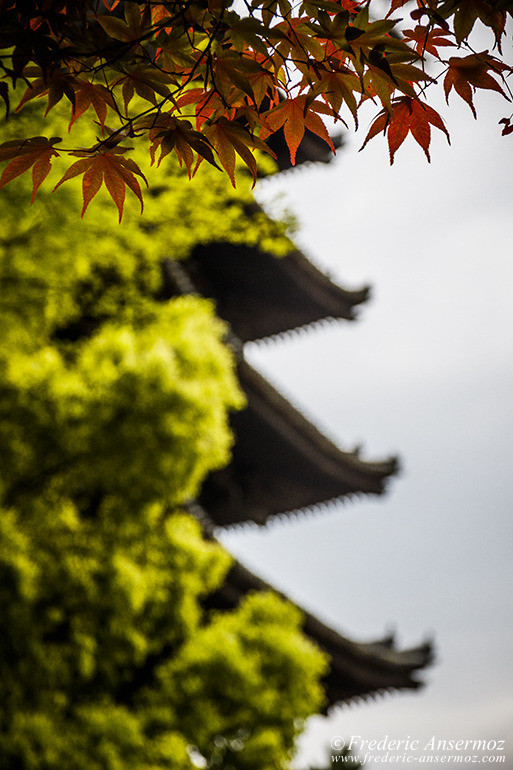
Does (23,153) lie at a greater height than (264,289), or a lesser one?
greater

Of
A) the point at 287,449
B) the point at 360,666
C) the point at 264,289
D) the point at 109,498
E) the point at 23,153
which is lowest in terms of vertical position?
the point at 360,666

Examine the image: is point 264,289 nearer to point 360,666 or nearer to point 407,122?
point 360,666

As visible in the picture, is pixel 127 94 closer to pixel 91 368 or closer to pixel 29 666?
pixel 91 368

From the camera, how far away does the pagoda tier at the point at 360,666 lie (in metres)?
8.59

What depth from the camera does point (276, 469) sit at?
360 inches

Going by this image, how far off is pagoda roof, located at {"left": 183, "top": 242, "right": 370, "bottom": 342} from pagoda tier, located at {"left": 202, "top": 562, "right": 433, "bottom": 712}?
414cm

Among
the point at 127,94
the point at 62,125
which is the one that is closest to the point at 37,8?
the point at 127,94

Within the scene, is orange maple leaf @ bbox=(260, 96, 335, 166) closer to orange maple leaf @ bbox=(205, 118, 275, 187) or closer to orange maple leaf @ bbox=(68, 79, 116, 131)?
orange maple leaf @ bbox=(205, 118, 275, 187)

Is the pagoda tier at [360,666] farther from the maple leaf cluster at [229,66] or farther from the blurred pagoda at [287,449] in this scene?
the maple leaf cluster at [229,66]

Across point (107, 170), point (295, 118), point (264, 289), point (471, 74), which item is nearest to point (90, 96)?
point (107, 170)

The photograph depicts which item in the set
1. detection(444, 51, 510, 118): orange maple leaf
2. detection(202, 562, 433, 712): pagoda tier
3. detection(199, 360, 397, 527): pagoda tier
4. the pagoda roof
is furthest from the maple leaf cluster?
detection(202, 562, 433, 712): pagoda tier

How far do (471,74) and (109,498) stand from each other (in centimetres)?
332

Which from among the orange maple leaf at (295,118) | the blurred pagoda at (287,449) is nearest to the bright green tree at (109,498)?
the orange maple leaf at (295,118)

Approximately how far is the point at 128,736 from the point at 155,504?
129 cm
